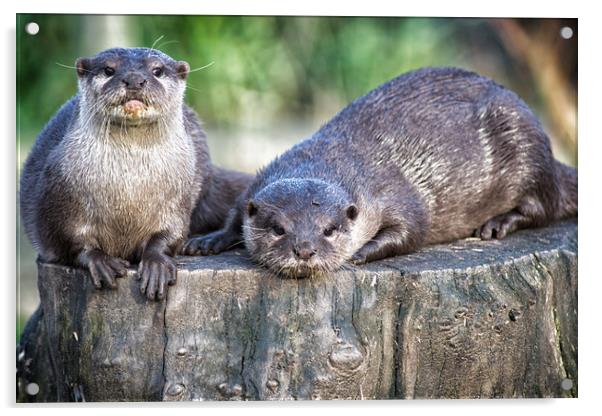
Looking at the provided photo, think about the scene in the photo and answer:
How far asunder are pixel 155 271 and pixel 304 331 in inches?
20.5

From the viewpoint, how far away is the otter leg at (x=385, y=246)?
333 centimetres

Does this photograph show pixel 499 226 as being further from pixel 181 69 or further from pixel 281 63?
pixel 181 69

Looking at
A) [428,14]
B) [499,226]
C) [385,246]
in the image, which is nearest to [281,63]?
[428,14]

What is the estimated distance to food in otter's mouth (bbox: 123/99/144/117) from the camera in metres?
2.97

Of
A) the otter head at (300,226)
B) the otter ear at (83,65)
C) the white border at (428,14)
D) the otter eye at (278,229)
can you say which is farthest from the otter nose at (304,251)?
the otter ear at (83,65)

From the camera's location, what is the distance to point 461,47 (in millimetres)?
3904

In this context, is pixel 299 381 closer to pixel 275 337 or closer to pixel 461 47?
pixel 275 337

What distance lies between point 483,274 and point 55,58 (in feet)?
5.85

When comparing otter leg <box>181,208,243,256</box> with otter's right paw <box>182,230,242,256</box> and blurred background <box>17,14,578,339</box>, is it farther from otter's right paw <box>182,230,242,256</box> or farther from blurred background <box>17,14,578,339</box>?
blurred background <box>17,14,578,339</box>

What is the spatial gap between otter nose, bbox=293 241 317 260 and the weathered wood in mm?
121

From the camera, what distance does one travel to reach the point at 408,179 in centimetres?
372

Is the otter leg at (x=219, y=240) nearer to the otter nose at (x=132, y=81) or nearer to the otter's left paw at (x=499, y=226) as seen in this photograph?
the otter nose at (x=132, y=81)

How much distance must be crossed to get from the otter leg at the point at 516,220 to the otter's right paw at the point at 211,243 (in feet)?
3.31

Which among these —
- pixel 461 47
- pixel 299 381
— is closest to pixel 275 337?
pixel 299 381
